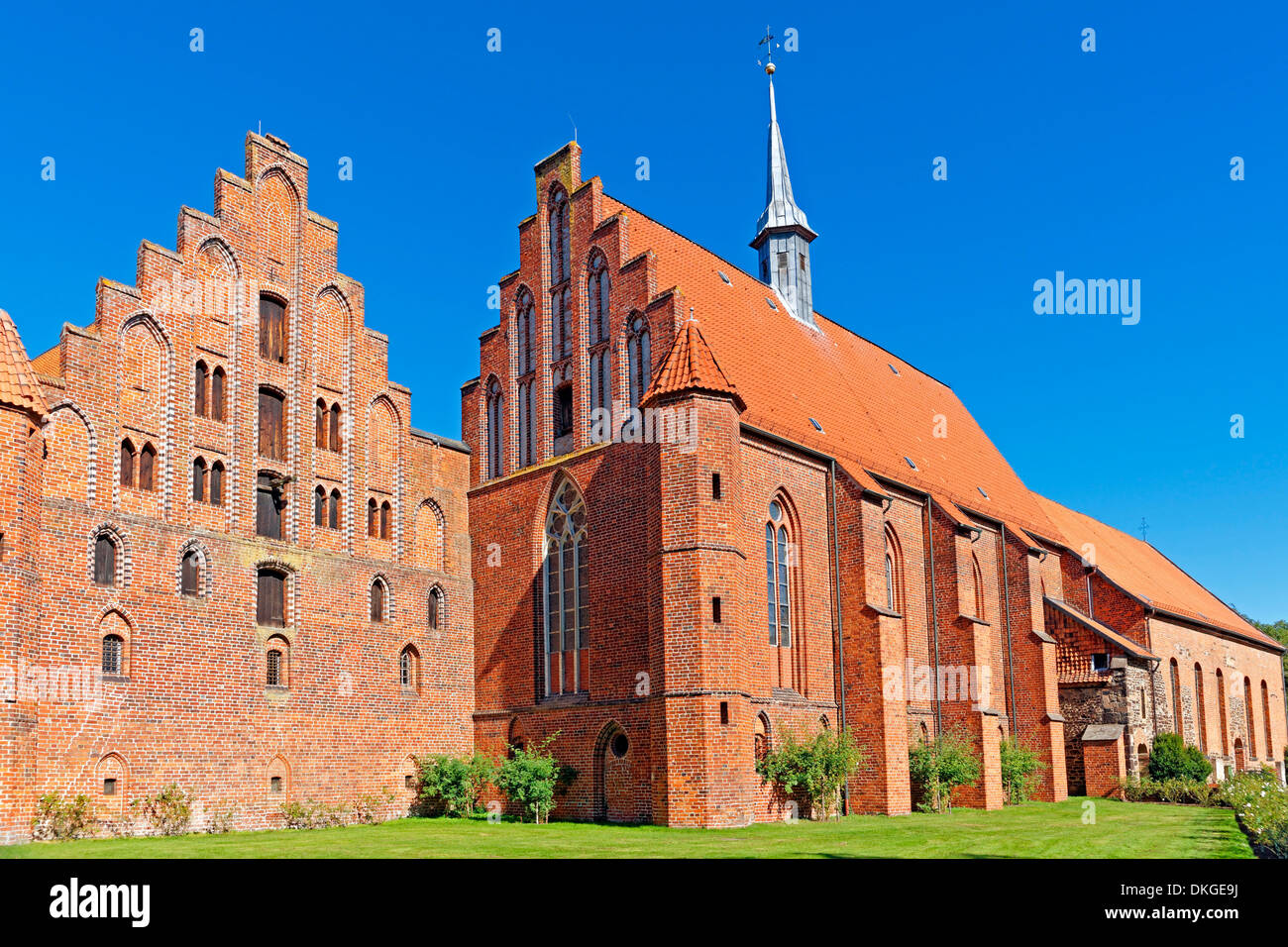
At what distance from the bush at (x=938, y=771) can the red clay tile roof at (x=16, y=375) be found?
2136cm

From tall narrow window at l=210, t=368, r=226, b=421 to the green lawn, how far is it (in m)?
8.74

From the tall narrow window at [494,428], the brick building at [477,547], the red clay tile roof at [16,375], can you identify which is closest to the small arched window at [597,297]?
the brick building at [477,547]

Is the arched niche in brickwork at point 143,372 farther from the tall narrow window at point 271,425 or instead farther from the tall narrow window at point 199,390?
the tall narrow window at point 271,425

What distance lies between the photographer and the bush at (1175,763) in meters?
35.8

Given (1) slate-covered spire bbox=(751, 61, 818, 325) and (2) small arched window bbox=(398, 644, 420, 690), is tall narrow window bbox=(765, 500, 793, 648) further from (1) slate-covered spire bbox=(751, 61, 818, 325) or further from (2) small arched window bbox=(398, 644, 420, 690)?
(1) slate-covered spire bbox=(751, 61, 818, 325)

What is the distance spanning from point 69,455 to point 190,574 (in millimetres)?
3386

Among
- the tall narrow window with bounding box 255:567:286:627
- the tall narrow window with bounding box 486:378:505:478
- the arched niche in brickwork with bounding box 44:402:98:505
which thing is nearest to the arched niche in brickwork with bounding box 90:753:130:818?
the tall narrow window with bounding box 255:567:286:627

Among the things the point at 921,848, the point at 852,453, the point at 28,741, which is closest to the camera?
the point at 921,848

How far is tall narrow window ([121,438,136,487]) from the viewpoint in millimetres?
22628

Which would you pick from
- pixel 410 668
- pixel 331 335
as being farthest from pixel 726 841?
pixel 331 335
